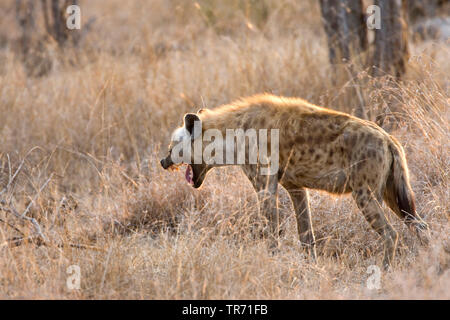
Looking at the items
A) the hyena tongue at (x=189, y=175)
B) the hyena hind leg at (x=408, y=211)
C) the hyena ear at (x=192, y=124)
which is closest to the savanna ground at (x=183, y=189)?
the hyena hind leg at (x=408, y=211)

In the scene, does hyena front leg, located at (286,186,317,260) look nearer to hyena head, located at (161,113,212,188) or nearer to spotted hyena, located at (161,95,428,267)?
spotted hyena, located at (161,95,428,267)

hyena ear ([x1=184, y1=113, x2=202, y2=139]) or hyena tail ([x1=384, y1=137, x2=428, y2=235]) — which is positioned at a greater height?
hyena ear ([x1=184, y1=113, x2=202, y2=139])

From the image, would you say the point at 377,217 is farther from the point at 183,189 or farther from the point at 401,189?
the point at 183,189

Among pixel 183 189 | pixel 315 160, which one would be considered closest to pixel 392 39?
pixel 183 189

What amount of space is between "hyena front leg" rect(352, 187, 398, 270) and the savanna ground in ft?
0.30

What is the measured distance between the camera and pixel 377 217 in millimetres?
3688

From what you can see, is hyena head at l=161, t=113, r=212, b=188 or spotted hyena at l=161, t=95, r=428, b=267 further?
hyena head at l=161, t=113, r=212, b=188

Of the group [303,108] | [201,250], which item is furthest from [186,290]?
[303,108]

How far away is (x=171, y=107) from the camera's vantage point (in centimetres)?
661

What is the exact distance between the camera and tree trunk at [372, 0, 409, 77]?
6.18m

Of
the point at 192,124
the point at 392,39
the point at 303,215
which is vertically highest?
the point at 392,39

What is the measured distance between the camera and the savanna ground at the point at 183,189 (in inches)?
134

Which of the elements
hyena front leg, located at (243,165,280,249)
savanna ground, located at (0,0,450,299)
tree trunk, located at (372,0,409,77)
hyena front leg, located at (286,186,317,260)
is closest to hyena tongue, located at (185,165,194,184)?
savanna ground, located at (0,0,450,299)

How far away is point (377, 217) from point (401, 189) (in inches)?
8.4
